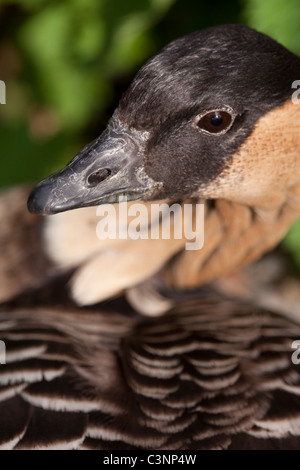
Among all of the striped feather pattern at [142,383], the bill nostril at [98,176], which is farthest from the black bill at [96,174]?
the striped feather pattern at [142,383]

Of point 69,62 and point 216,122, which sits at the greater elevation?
point 69,62

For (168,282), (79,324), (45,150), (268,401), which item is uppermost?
(45,150)

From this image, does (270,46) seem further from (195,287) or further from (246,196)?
(195,287)

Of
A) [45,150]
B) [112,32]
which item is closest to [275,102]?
[112,32]

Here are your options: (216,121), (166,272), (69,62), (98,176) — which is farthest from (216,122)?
(69,62)

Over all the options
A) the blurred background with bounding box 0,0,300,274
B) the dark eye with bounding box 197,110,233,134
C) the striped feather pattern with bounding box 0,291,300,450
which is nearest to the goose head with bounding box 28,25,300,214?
the dark eye with bounding box 197,110,233,134

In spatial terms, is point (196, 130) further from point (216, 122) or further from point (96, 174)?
point (96, 174)

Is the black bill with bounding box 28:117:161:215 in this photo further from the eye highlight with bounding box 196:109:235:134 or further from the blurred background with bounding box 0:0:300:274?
the blurred background with bounding box 0:0:300:274

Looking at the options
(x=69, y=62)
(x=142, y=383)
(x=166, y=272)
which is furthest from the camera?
(x=69, y=62)
